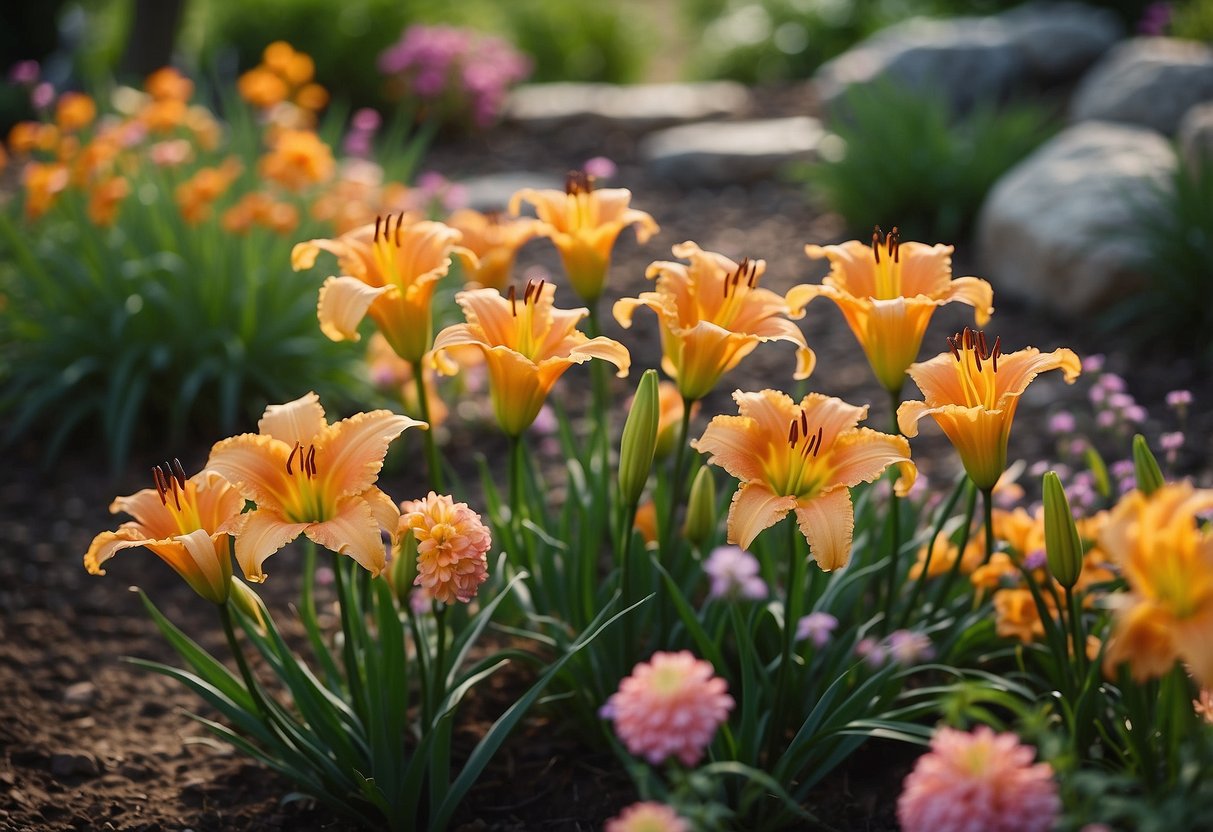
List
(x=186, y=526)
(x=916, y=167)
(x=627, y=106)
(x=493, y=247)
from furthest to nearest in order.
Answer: (x=627, y=106) < (x=916, y=167) < (x=493, y=247) < (x=186, y=526)

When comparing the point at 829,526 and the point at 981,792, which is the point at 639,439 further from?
→ the point at 981,792

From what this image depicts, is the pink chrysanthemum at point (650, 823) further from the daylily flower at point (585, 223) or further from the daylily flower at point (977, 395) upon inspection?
the daylily flower at point (585, 223)

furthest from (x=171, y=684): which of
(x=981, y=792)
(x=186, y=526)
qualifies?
(x=981, y=792)

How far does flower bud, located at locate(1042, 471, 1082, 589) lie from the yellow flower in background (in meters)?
0.36

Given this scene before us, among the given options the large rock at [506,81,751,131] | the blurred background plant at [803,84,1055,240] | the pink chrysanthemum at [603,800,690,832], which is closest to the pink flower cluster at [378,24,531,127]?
the large rock at [506,81,751,131]

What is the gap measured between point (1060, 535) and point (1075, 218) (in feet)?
10.4

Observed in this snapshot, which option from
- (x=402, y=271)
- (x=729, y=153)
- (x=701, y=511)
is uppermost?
(x=729, y=153)

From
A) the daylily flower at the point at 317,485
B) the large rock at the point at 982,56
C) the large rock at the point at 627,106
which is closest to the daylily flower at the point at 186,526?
the daylily flower at the point at 317,485

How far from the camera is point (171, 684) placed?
9.88ft

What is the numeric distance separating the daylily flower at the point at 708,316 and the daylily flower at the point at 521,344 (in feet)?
0.36

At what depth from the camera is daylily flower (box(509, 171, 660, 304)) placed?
2408 millimetres

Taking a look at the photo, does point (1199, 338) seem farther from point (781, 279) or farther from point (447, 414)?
point (447, 414)

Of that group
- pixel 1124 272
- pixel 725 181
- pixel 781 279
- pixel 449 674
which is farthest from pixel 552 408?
pixel 725 181

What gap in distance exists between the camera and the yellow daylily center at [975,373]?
6.38 feet
